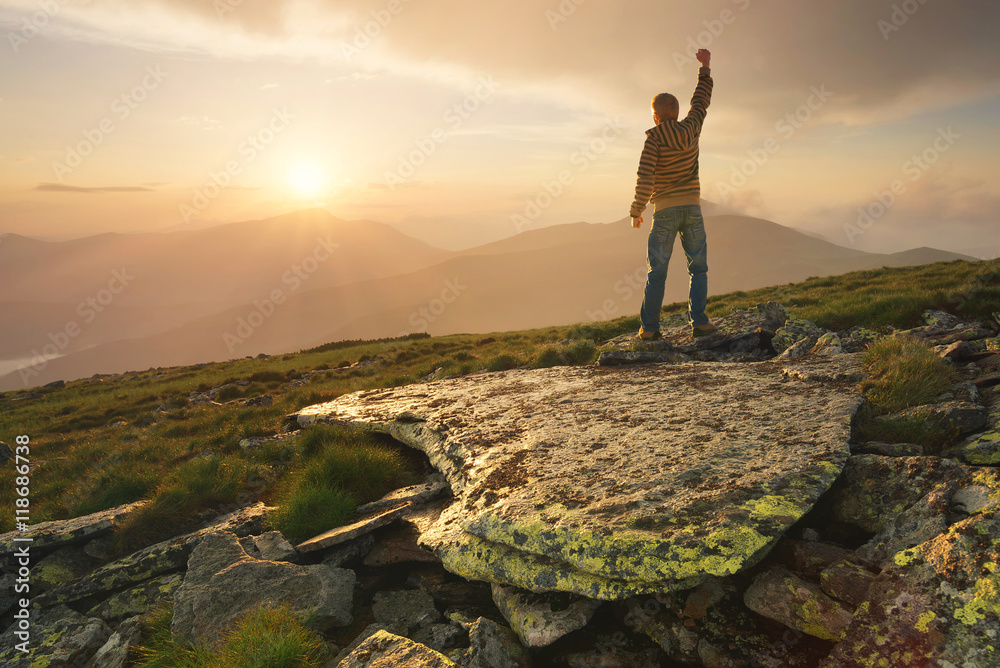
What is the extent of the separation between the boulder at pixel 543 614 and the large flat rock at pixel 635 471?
0.19 m

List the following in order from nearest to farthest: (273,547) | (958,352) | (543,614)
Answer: (543,614) < (273,547) < (958,352)

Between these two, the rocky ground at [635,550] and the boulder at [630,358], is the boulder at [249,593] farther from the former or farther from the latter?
the boulder at [630,358]

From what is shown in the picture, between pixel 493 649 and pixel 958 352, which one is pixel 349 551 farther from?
pixel 958 352

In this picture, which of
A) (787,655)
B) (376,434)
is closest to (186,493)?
(376,434)

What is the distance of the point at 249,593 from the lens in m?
3.97

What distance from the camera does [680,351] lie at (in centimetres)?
880

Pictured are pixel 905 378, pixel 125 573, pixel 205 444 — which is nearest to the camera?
pixel 905 378

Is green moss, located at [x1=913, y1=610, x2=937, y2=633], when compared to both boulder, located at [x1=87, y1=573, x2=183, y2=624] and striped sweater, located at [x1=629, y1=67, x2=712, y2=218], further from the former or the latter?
striped sweater, located at [x1=629, y1=67, x2=712, y2=218]

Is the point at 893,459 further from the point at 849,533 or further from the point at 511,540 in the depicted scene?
the point at 511,540

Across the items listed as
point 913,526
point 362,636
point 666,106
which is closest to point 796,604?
point 913,526

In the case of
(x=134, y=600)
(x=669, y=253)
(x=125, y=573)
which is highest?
(x=669, y=253)

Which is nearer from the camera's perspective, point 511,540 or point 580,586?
point 580,586

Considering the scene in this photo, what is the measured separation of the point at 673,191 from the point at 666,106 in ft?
5.31

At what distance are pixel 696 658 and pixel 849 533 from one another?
137 centimetres
